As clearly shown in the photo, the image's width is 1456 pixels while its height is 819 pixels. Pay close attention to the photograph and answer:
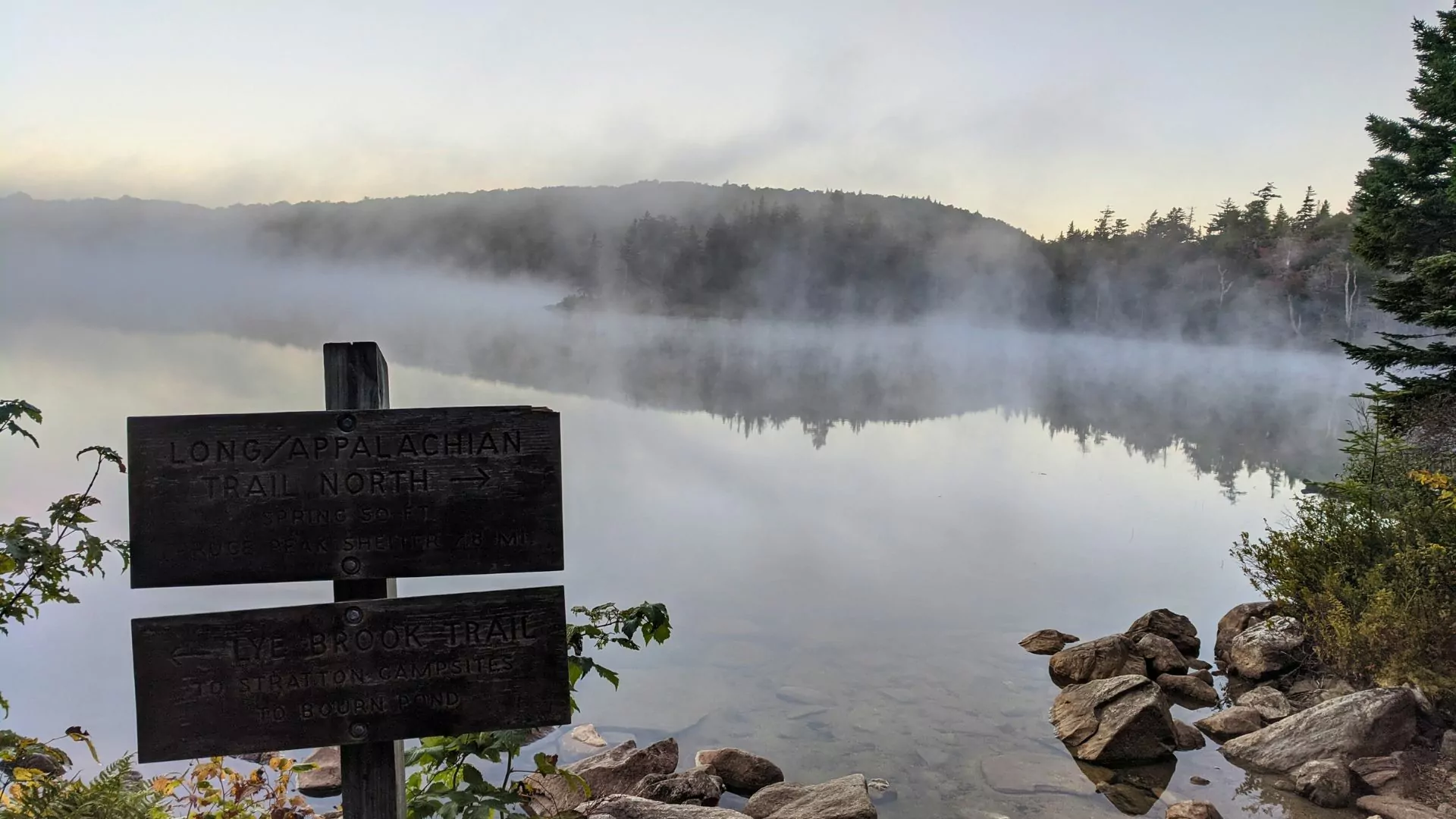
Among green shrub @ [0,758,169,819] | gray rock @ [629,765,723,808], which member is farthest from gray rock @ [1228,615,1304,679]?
green shrub @ [0,758,169,819]

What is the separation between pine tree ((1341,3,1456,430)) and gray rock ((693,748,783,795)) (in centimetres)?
1010

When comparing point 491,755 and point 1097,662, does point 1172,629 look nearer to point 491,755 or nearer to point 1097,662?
point 1097,662

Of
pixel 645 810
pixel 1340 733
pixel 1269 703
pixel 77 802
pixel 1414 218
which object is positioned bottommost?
pixel 1269 703

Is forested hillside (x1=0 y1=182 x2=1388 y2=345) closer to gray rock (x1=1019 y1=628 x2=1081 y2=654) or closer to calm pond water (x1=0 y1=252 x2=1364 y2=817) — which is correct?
calm pond water (x1=0 y1=252 x2=1364 y2=817)

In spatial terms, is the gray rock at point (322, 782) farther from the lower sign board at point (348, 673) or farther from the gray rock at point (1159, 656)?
the gray rock at point (1159, 656)

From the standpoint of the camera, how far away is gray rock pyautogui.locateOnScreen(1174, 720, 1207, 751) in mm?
7008

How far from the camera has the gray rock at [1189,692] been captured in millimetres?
8148

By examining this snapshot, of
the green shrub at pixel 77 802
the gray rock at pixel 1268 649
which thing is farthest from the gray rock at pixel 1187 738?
the green shrub at pixel 77 802

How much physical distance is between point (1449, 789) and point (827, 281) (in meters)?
101

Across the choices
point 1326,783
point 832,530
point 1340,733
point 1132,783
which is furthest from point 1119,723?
point 832,530

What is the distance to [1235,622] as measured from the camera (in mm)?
9711

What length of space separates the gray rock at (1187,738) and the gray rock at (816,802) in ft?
8.82

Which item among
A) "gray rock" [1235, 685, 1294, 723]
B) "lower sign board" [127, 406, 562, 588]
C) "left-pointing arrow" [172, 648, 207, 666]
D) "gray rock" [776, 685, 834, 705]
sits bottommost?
"gray rock" [776, 685, 834, 705]

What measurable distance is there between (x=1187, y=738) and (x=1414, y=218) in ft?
37.8
